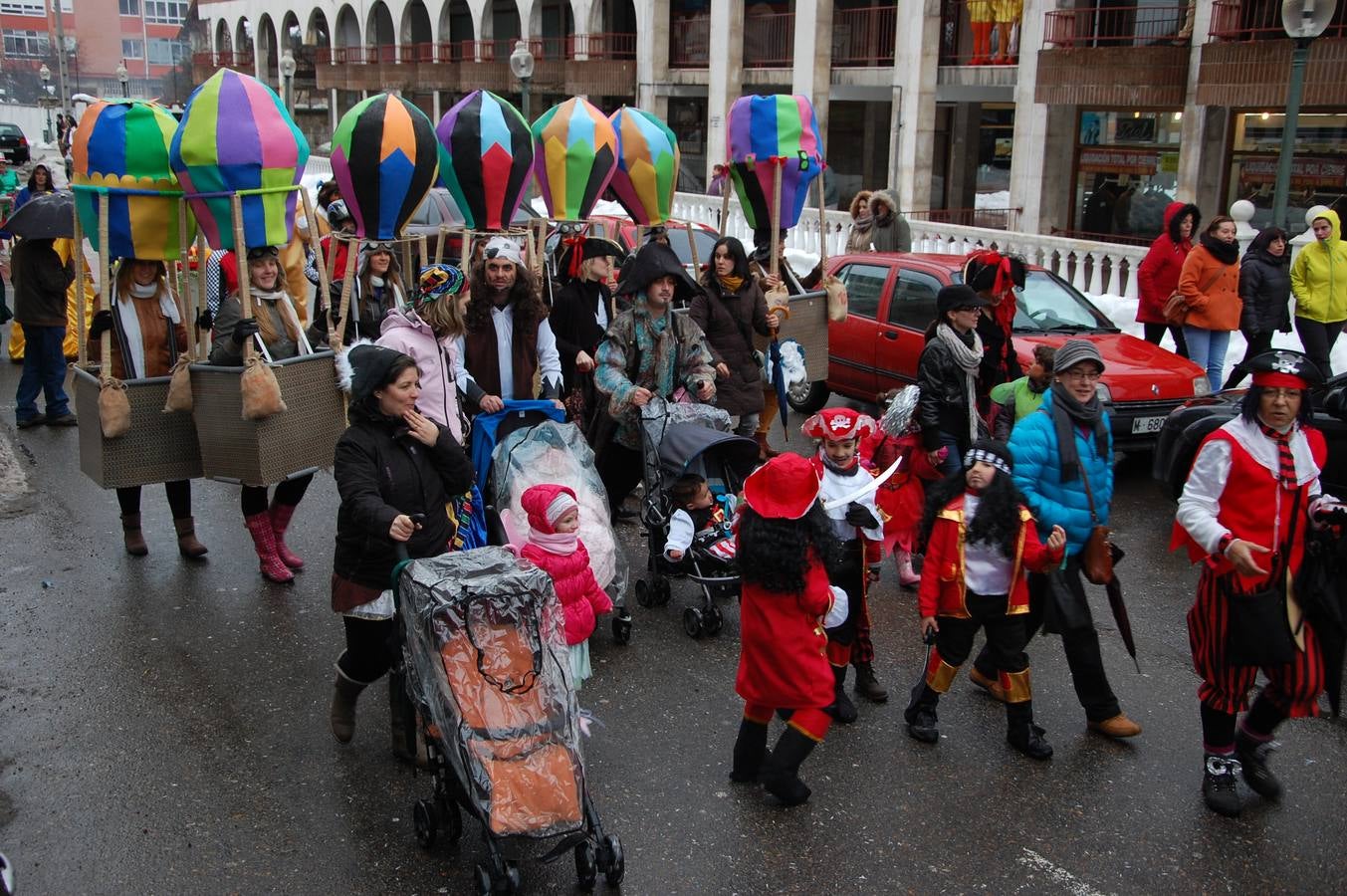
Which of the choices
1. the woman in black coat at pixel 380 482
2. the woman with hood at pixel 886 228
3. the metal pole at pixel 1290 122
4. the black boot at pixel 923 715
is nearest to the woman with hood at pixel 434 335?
the woman in black coat at pixel 380 482

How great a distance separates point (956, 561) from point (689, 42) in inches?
1134

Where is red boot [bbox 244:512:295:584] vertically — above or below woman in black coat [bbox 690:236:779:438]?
below

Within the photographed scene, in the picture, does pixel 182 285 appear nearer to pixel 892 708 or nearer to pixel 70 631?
pixel 70 631

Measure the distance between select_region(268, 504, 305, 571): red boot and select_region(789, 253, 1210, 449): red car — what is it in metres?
4.33

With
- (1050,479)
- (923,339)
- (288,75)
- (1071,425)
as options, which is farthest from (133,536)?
(288,75)

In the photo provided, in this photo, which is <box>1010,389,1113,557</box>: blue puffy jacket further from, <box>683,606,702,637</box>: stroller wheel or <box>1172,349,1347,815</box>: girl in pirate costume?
<box>683,606,702,637</box>: stroller wheel

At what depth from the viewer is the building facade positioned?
18594 mm

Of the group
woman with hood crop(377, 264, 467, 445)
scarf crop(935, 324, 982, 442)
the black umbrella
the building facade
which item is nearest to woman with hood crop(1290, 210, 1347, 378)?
the building facade

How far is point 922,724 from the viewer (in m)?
5.76

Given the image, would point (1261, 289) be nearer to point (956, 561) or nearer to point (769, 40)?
point (956, 561)

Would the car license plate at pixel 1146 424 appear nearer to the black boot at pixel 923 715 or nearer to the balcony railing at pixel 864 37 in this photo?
the black boot at pixel 923 715

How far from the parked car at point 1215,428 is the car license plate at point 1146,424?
1003mm

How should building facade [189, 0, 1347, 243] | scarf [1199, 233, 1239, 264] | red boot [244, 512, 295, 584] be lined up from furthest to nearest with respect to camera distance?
building facade [189, 0, 1347, 243] → scarf [1199, 233, 1239, 264] → red boot [244, 512, 295, 584]

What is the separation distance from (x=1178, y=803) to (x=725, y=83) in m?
25.8
